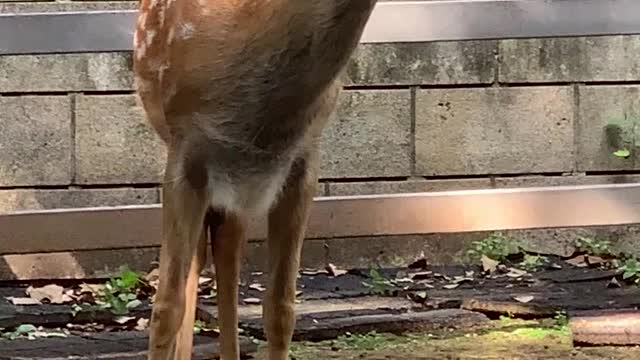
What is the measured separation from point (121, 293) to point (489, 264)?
1.84 meters

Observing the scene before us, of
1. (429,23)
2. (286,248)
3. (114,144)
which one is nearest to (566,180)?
(429,23)

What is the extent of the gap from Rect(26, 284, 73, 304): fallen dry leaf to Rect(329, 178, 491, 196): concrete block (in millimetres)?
1467

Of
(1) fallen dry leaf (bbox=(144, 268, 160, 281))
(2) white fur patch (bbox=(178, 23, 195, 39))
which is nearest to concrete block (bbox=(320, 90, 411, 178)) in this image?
(1) fallen dry leaf (bbox=(144, 268, 160, 281))

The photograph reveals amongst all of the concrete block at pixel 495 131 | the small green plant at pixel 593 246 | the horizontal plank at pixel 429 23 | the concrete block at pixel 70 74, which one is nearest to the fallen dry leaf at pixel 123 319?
the horizontal plank at pixel 429 23

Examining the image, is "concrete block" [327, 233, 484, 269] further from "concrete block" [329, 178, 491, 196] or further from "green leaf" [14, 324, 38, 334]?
"green leaf" [14, 324, 38, 334]

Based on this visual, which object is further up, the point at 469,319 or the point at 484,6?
the point at 484,6

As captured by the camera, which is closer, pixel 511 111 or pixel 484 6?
pixel 484 6

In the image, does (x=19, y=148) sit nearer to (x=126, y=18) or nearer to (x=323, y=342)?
(x=126, y=18)

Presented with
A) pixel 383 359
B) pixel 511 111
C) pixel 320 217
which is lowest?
pixel 383 359

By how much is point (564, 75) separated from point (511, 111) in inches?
13.1

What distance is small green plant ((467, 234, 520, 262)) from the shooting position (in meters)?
6.79

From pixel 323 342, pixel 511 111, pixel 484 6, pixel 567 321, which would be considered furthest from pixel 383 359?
pixel 511 111

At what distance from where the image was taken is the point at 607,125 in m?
6.92

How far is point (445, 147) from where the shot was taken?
22.6 feet
